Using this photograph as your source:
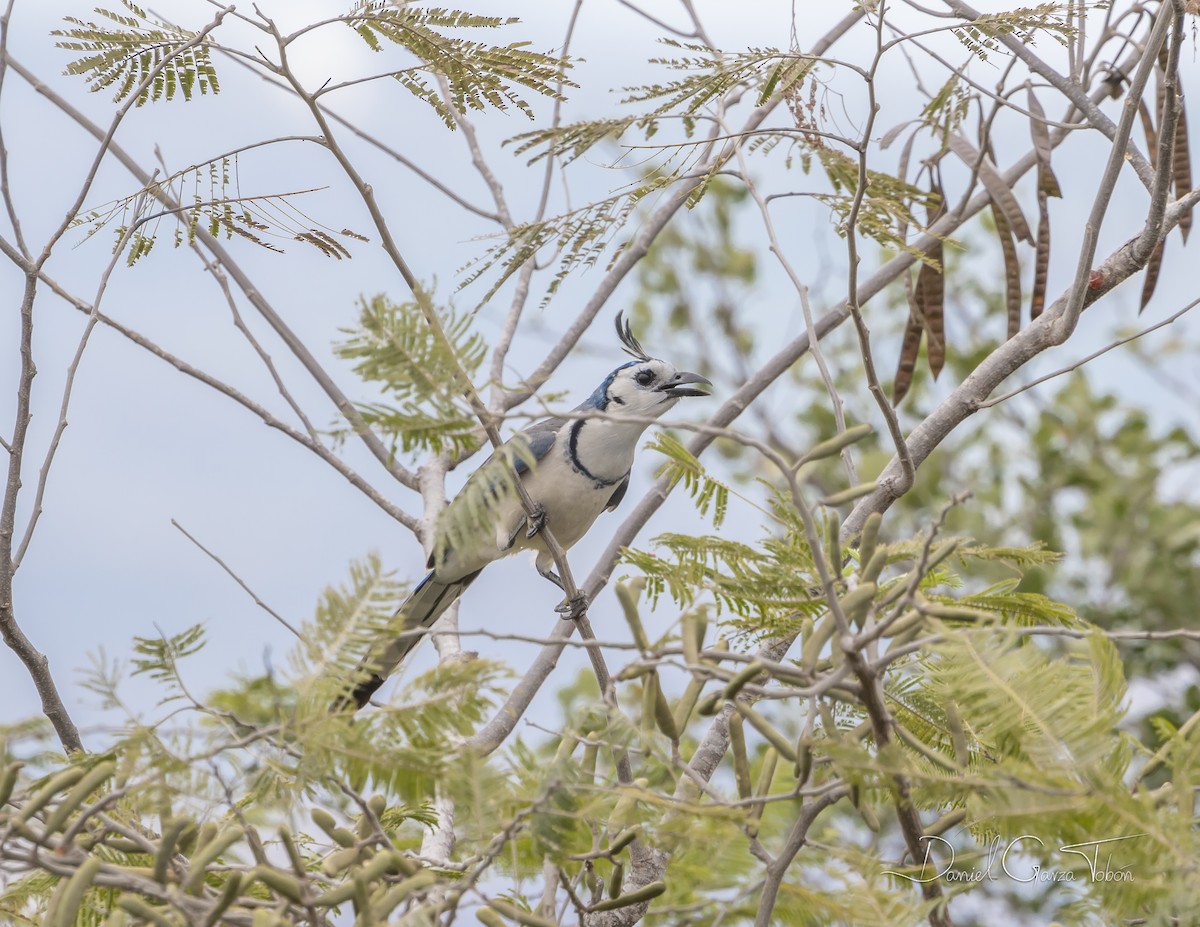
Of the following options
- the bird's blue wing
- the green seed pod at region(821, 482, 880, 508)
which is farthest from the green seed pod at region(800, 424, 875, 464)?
the bird's blue wing

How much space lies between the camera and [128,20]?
3.24 meters

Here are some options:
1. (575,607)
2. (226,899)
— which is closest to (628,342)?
(575,607)

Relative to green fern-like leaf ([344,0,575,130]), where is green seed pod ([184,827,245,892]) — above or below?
below

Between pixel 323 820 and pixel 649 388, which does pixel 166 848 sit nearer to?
pixel 323 820

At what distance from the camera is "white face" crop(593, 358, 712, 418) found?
556 centimetres

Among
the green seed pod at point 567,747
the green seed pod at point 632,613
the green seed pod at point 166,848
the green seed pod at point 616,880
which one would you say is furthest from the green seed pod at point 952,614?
the green seed pod at point 166,848

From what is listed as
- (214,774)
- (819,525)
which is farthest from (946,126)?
(214,774)

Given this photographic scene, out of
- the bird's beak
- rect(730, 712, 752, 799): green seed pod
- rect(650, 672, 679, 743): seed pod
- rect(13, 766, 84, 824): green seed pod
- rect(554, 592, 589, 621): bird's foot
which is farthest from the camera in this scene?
the bird's beak

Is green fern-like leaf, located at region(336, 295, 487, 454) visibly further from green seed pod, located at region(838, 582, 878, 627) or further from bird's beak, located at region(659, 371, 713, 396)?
bird's beak, located at region(659, 371, 713, 396)

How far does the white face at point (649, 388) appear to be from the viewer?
556 centimetres

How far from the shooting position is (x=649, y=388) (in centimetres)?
564

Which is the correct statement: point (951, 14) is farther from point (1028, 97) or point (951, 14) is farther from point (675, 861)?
point (675, 861)

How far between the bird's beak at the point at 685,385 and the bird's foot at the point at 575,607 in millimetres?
1010

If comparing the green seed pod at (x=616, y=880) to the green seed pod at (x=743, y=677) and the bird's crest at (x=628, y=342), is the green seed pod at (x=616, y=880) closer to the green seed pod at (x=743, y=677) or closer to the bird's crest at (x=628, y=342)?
the green seed pod at (x=743, y=677)
